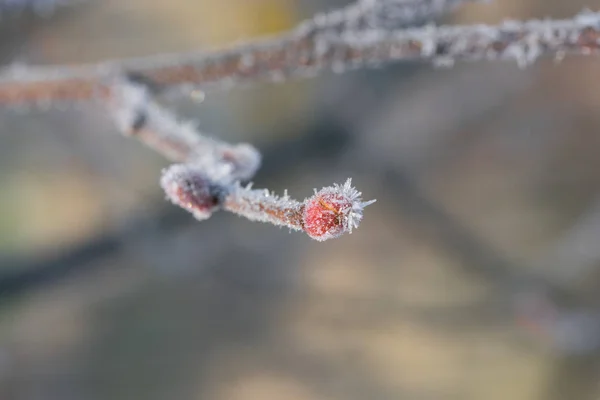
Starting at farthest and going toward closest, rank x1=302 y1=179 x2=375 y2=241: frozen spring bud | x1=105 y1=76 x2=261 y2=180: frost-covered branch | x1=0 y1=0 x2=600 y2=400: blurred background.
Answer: x1=0 y1=0 x2=600 y2=400: blurred background, x1=105 y1=76 x2=261 y2=180: frost-covered branch, x1=302 y1=179 x2=375 y2=241: frozen spring bud

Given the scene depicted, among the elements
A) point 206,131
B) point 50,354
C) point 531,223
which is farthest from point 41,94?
point 531,223

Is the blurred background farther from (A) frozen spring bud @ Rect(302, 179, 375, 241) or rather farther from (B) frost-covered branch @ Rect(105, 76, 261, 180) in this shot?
(A) frozen spring bud @ Rect(302, 179, 375, 241)

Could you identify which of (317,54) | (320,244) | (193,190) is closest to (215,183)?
(193,190)

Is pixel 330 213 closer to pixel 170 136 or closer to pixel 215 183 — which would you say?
pixel 215 183

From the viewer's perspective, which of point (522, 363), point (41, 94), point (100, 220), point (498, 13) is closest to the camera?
point (41, 94)

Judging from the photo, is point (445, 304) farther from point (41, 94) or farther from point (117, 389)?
point (41, 94)

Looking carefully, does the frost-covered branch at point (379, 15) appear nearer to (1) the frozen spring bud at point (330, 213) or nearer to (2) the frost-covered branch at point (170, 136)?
(2) the frost-covered branch at point (170, 136)

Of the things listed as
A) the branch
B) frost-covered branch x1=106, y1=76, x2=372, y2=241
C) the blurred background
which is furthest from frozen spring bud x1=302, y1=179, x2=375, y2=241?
the blurred background
